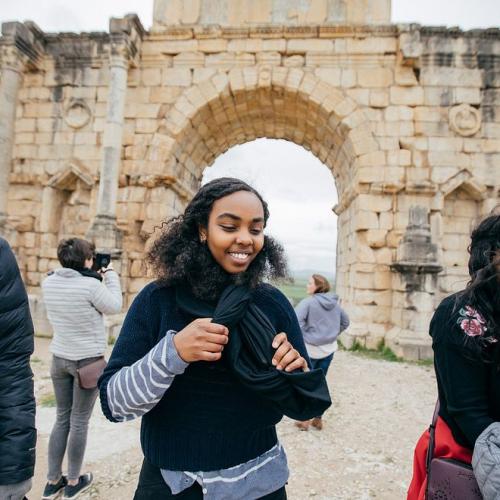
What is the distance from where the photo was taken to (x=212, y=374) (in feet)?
4.16

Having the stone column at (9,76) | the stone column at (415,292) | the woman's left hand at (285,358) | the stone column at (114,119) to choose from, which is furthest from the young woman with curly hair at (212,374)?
the stone column at (9,76)

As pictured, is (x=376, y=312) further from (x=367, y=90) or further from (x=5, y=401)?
(x=5, y=401)

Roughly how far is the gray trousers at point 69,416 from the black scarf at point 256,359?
187cm

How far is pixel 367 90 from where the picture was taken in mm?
7992

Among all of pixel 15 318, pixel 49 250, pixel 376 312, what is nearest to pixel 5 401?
pixel 15 318

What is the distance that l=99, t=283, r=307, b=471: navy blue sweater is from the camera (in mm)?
1247

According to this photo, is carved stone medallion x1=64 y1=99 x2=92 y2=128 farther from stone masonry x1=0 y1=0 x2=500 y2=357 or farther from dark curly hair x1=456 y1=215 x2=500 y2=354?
dark curly hair x1=456 y1=215 x2=500 y2=354

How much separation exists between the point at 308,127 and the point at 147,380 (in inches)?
357

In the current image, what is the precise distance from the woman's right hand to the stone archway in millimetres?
6948

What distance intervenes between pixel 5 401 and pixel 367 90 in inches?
336

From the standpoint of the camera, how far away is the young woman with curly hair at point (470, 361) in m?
1.23

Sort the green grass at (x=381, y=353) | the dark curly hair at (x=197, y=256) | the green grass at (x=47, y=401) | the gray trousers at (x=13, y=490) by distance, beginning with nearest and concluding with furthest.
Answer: the dark curly hair at (x=197, y=256), the gray trousers at (x=13, y=490), the green grass at (x=47, y=401), the green grass at (x=381, y=353)

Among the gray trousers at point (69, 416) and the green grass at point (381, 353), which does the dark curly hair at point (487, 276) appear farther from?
the green grass at point (381, 353)

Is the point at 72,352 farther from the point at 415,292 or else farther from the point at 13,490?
the point at 415,292
